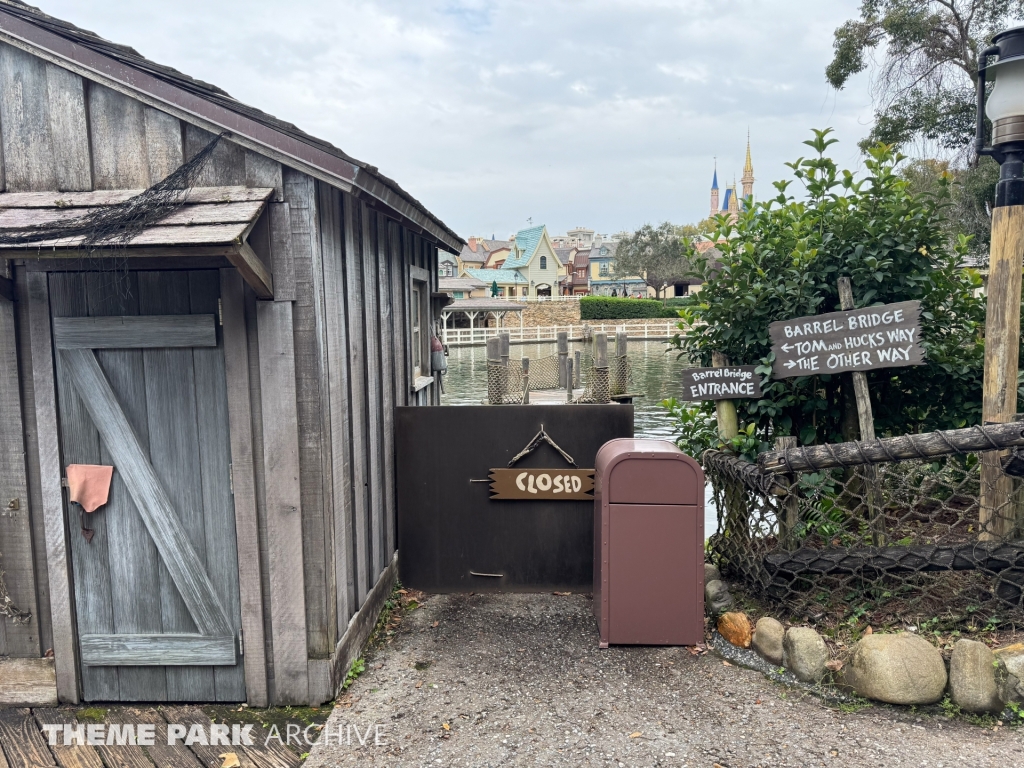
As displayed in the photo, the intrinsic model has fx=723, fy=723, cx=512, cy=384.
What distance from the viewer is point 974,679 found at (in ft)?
11.3

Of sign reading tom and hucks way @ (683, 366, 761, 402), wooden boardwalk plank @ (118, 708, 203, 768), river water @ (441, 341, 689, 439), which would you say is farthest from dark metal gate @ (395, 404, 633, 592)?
river water @ (441, 341, 689, 439)

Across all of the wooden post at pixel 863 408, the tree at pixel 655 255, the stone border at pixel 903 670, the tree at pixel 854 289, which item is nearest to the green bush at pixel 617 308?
the tree at pixel 655 255

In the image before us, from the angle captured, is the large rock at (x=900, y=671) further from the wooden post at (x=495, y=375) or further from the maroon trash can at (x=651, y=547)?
the wooden post at (x=495, y=375)

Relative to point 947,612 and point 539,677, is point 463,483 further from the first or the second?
point 947,612

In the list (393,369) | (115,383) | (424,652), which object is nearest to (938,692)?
(424,652)

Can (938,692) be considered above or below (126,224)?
below

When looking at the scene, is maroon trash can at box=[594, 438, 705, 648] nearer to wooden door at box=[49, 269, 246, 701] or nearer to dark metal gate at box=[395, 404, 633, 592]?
dark metal gate at box=[395, 404, 633, 592]

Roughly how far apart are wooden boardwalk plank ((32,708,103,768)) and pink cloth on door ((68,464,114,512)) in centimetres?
106

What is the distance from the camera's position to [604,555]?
4.20m

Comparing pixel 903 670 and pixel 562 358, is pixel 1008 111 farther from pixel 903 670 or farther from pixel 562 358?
pixel 562 358

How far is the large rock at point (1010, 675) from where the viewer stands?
11.1 feet

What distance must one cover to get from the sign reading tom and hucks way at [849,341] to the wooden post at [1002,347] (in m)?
0.38

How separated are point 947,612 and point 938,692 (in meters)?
0.56

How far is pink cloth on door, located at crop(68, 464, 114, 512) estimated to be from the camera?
369cm
